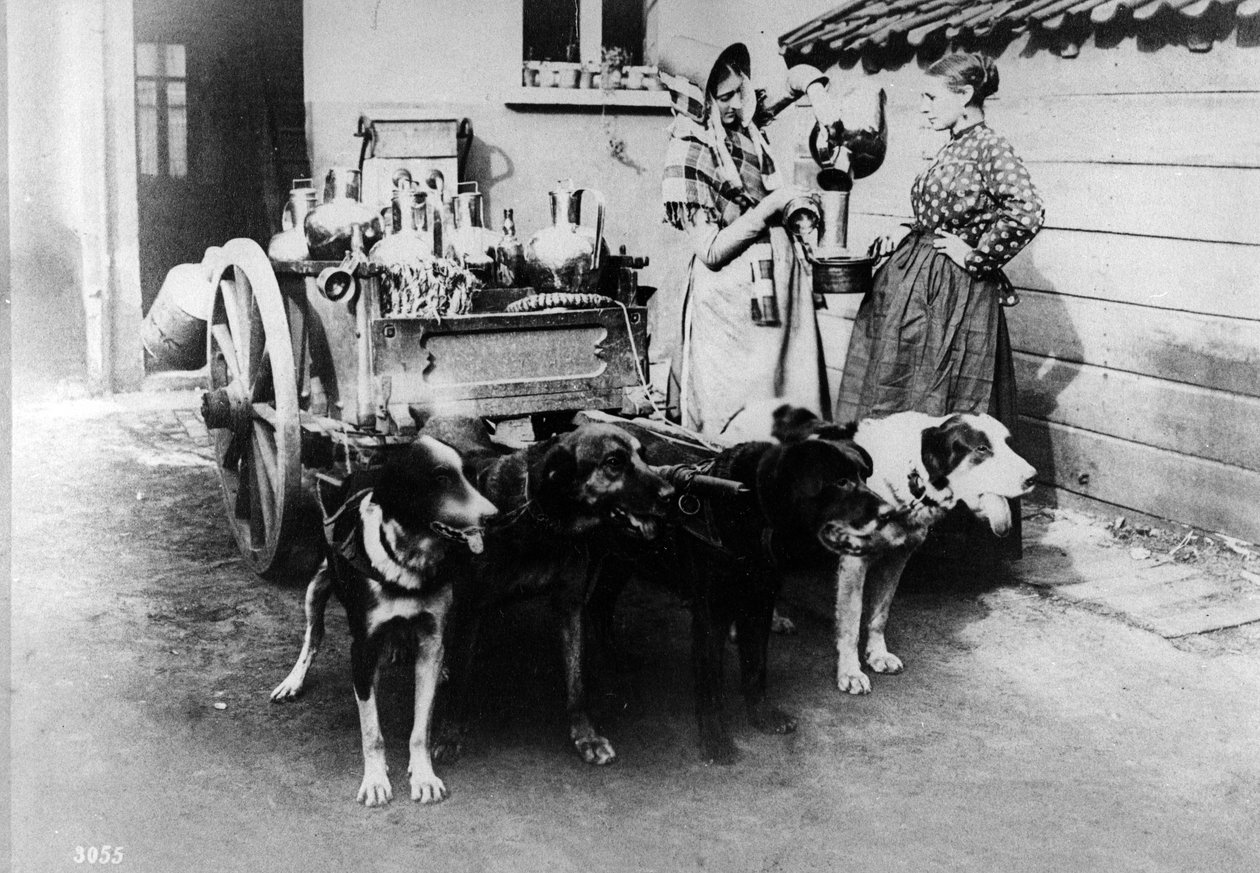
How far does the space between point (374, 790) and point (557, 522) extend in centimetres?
64

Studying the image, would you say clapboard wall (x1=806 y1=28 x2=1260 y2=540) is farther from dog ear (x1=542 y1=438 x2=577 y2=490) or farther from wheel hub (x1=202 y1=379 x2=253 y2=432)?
wheel hub (x1=202 y1=379 x2=253 y2=432)

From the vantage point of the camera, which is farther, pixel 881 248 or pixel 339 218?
pixel 881 248

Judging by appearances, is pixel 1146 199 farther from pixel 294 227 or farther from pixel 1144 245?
pixel 294 227

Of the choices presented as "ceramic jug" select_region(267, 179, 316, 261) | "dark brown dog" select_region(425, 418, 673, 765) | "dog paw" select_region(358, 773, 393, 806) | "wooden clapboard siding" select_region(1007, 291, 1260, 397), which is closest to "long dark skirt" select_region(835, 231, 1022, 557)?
"wooden clapboard siding" select_region(1007, 291, 1260, 397)

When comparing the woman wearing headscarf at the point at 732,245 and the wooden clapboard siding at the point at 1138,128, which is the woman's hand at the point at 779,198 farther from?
the wooden clapboard siding at the point at 1138,128

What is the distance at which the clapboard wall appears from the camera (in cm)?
325

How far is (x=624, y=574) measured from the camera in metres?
2.81

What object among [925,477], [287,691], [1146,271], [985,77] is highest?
[985,77]

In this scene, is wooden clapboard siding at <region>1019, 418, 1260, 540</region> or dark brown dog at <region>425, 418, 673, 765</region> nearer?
dark brown dog at <region>425, 418, 673, 765</region>

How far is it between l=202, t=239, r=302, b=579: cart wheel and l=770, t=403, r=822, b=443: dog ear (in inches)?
42.6

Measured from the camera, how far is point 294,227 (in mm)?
2721

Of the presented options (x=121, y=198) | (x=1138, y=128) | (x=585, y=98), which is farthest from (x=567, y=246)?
(x=1138, y=128)

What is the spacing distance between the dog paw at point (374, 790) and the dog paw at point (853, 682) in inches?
44.2

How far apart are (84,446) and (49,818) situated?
75 cm
